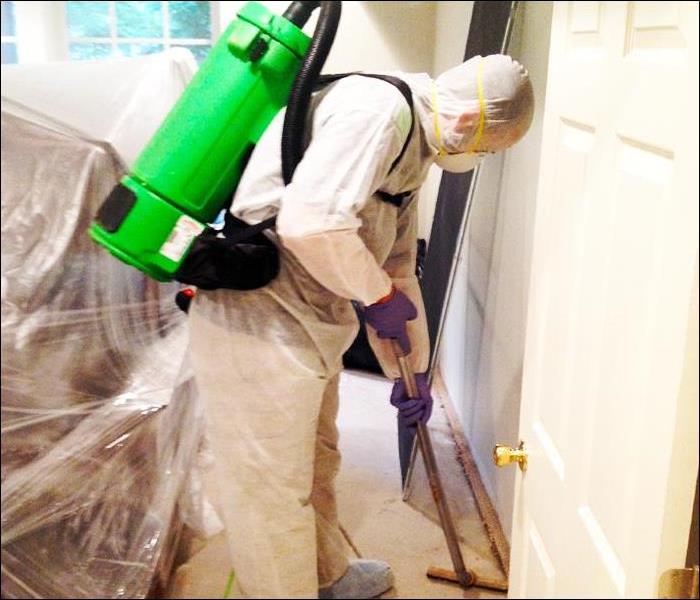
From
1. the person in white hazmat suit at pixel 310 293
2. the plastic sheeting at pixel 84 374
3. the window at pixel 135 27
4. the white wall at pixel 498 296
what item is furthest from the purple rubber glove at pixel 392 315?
the window at pixel 135 27

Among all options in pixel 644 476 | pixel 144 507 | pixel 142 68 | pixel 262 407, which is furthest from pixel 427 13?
pixel 644 476

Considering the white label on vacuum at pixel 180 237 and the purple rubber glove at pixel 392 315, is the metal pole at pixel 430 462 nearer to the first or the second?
the purple rubber glove at pixel 392 315

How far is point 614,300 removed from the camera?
1.47ft

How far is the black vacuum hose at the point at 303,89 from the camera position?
79 cm

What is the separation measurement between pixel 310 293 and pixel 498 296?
0.36 metres

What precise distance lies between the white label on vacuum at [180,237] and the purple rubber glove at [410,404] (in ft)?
1.28

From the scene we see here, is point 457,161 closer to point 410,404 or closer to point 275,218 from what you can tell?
point 275,218

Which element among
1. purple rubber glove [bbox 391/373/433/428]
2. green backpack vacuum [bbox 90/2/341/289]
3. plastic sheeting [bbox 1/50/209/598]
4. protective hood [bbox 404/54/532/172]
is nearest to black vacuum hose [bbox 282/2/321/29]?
green backpack vacuum [bbox 90/2/341/289]

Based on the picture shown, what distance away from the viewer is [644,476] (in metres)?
0.41

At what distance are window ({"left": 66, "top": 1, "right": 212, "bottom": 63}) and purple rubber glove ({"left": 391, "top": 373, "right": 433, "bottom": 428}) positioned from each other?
1.85ft

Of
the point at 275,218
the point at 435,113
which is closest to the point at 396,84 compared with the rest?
the point at 435,113

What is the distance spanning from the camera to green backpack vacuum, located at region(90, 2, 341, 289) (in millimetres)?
799

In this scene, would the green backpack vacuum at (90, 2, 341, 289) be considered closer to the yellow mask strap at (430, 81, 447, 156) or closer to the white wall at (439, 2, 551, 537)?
the yellow mask strap at (430, 81, 447, 156)

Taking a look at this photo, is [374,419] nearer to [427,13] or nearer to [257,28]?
[257,28]
